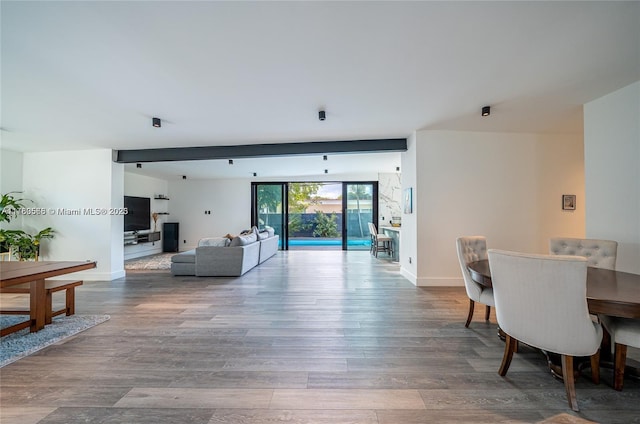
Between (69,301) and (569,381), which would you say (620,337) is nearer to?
(569,381)

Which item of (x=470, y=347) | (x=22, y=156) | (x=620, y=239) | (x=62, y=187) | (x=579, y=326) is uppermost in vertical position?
(x=22, y=156)

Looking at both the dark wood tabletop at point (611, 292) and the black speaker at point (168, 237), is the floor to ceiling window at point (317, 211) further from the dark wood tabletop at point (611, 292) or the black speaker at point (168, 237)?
the dark wood tabletop at point (611, 292)

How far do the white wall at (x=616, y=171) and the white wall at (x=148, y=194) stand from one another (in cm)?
960

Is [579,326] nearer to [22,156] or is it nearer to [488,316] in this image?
[488,316]

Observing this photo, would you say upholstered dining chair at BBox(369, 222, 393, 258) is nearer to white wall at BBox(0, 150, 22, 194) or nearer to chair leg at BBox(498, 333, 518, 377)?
chair leg at BBox(498, 333, 518, 377)

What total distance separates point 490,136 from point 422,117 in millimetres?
1535

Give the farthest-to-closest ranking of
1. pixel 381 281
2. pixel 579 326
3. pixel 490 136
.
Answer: pixel 381 281, pixel 490 136, pixel 579 326

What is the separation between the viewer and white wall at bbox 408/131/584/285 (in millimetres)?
4355

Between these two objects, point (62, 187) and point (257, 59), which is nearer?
point (257, 59)

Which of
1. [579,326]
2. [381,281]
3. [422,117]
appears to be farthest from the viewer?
[381,281]

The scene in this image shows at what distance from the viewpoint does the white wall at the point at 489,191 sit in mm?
4355

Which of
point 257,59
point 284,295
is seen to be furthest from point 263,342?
point 257,59

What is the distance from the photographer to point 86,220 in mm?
5055

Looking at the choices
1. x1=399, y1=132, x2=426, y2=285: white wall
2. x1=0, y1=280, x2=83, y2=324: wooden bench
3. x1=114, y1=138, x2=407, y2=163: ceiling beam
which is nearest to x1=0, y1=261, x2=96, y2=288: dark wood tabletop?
x1=0, y1=280, x2=83, y2=324: wooden bench
